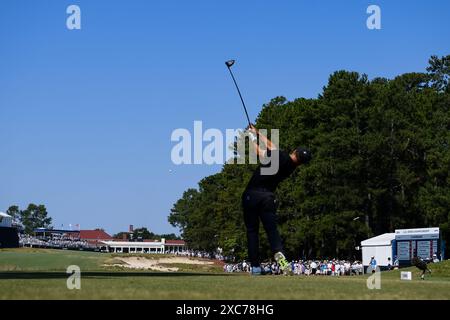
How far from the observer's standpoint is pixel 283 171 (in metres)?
15.1

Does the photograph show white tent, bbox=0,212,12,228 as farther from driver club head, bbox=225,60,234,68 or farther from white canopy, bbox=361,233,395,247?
driver club head, bbox=225,60,234,68

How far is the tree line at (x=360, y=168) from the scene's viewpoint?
8531 cm

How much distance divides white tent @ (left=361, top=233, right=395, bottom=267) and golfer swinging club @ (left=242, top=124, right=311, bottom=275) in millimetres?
50483

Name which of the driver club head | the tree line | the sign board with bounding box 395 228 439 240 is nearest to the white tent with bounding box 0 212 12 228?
the tree line

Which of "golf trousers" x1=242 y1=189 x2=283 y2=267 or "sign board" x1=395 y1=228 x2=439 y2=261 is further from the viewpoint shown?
"sign board" x1=395 y1=228 x2=439 y2=261

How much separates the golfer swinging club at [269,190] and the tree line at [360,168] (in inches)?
2646

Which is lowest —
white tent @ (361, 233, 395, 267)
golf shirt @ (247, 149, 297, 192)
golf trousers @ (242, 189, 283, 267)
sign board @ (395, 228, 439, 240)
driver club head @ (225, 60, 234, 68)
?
white tent @ (361, 233, 395, 267)

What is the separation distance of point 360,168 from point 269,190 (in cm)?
7234

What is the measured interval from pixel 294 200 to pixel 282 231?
12.7 feet

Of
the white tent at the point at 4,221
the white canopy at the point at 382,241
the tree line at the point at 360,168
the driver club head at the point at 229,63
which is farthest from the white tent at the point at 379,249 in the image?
the white tent at the point at 4,221

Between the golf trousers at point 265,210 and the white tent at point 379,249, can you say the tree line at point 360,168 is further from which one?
the golf trousers at point 265,210

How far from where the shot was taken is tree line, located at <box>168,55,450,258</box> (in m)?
85.3
